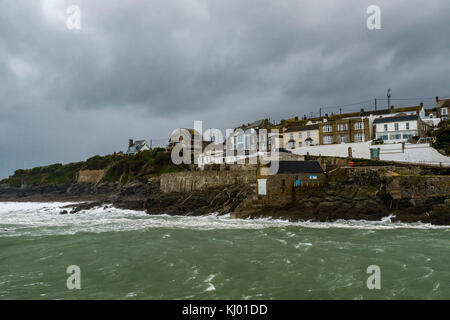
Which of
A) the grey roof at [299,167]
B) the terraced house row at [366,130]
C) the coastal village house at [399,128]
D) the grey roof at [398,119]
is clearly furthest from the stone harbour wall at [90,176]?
the grey roof at [398,119]

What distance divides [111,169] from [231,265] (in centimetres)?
5929

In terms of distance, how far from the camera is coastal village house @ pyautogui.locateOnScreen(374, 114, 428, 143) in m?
47.6

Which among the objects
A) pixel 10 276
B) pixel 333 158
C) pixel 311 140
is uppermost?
pixel 311 140

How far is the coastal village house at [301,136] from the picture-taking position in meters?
56.3

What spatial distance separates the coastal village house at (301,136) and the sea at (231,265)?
35.9 metres

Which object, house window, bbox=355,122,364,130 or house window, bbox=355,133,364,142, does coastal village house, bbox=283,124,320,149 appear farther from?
house window, bbox=355,122,364,130

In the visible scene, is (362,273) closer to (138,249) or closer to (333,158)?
(138,249)

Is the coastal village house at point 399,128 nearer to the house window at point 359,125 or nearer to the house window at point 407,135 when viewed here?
the house window at point 407,135

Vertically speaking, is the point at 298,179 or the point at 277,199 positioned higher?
the point at 298,179

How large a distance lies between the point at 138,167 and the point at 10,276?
50822 mm

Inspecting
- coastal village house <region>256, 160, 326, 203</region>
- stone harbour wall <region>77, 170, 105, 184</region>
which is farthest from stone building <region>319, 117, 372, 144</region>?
stone harbour wall <region>77, 170, 105, 184</region>
